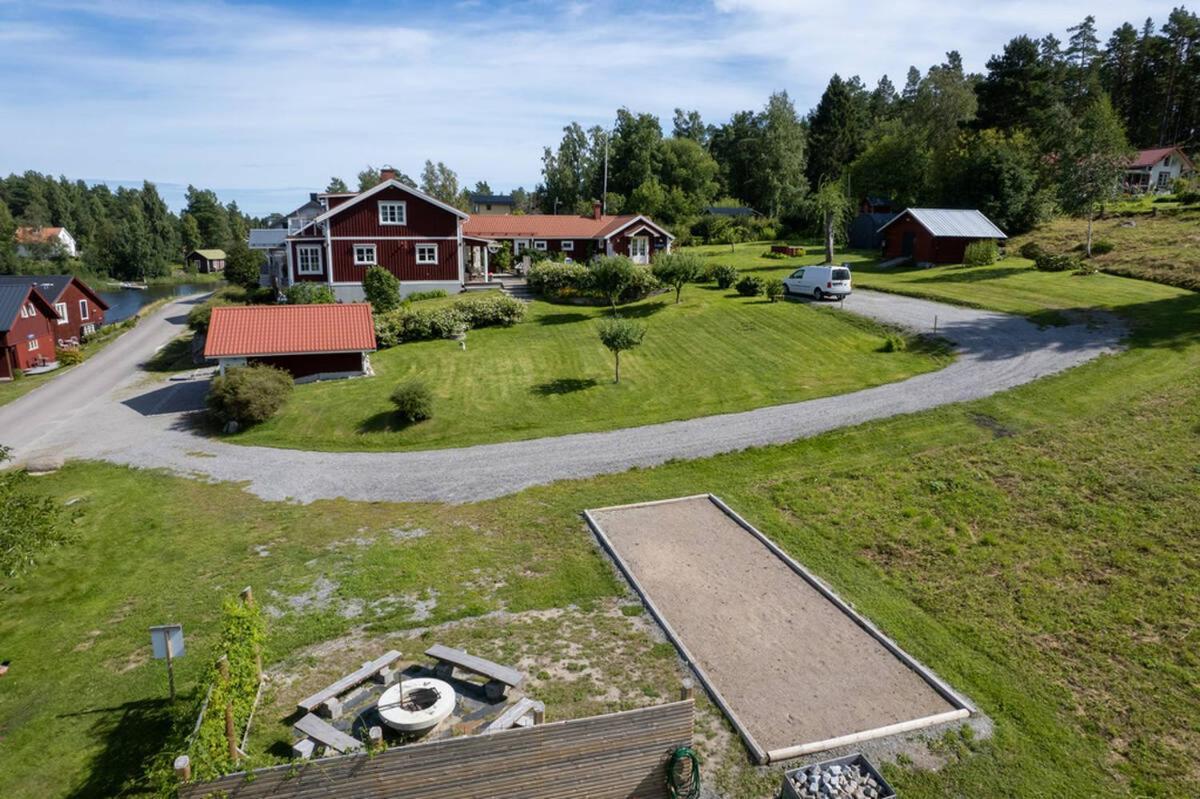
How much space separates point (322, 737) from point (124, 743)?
10.2 feet

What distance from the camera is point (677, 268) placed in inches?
1522

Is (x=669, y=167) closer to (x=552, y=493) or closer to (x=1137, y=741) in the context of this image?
(x=552, y=493)

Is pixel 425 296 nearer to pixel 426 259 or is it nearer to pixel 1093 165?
pixel 426 259

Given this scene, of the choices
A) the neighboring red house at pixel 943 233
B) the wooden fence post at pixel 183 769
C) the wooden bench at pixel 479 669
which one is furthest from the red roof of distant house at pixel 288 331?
the neighboring red house at pixel 943 233

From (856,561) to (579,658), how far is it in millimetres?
6957

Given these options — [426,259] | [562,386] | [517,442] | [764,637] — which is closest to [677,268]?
[562,386]

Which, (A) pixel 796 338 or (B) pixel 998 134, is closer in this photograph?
(A) pixel 796 338

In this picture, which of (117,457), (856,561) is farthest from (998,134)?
(117,457)

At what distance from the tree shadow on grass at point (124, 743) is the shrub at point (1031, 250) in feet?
165

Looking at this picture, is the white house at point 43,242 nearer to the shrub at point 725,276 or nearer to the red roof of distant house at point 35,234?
the red roof of distant house at point 35,234

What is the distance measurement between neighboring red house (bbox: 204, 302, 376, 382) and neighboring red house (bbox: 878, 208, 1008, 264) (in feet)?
120

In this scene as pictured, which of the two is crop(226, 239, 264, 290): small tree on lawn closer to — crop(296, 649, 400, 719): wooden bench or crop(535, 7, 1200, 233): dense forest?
crop(535, 7, 1200, 233): dense forest

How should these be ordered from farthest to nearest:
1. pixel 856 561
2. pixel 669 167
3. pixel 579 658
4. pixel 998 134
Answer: pixel 669 167, pixel 998 134, pixel 856 561, pixel 579 658

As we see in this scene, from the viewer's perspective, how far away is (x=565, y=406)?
2661cm
